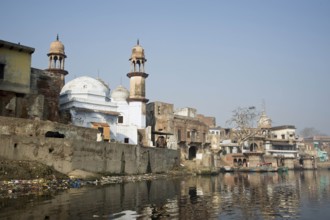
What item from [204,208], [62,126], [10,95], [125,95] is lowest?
[204,208]

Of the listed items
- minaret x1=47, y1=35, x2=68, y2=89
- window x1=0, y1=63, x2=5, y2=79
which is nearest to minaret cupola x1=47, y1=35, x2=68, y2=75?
minaret x1=47, y1=35, x2=68, y2=89

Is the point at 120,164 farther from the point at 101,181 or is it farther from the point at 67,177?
the point at 67,177

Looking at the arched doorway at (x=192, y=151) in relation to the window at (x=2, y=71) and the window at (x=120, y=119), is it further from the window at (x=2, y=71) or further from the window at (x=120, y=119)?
the window at (x=2, y=71)

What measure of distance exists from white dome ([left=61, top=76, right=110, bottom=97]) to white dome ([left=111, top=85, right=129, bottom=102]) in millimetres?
6300

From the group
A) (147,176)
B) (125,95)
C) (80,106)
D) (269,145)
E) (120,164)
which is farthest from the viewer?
(269,145)

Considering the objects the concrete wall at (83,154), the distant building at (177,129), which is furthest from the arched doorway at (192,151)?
the concrete wall at (83,154)

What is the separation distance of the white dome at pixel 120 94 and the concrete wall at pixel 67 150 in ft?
62.0

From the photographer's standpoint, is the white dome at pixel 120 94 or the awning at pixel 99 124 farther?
the white dome at pixel 120 94

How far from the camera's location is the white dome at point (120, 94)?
173ft

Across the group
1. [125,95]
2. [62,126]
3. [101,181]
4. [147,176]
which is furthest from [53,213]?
[125,95]

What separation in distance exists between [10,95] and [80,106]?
12.8 m

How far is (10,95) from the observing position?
29.0m

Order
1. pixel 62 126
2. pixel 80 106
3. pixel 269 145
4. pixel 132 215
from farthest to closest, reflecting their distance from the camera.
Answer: pixel 269 145, pixel 80 106, pixel 62 126, pixel 132 215

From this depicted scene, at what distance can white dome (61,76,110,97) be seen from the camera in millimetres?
43938
